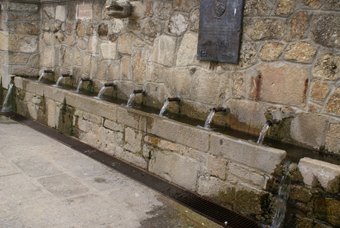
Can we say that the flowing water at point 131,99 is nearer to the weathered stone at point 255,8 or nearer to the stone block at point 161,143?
the stone block at point 161,143

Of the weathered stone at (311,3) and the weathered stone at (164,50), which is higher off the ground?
the weathered stone at (311,3)

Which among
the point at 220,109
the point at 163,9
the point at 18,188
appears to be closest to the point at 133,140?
the point at 220,109

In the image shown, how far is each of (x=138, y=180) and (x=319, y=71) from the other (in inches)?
75.5

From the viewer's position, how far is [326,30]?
8.64ft

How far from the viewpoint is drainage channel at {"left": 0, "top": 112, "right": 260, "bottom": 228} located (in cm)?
263

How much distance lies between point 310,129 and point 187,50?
1.57 metres

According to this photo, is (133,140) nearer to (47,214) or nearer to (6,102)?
(47,214)

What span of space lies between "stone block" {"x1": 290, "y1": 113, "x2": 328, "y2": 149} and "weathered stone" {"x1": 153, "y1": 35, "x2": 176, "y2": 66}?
1635mm

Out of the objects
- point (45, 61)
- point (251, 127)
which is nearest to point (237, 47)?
point (251, 127)

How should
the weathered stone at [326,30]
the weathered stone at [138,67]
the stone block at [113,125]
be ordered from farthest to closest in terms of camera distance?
1. the weathered stone at [138,67]
2. the stone block at [113,125]
3. the weathered stone at [326,30]

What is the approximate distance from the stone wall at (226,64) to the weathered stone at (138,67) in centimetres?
1

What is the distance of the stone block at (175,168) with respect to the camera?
3078mm

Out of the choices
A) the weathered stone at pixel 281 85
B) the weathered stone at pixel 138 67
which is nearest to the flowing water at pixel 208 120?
the weathered stone at pixel 281 85

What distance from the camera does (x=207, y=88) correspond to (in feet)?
11.6
